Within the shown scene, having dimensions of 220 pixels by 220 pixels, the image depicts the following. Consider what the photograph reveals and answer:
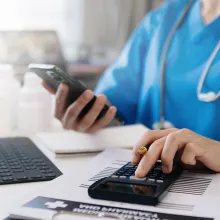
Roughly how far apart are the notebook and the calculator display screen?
0.95ft

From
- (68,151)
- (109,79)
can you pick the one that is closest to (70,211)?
(68,151)

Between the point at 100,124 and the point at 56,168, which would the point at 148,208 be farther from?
the point at 100,124

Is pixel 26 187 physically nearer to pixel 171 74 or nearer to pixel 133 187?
pixel 133 187

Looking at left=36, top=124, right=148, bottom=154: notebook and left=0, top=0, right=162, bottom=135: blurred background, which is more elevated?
left=0, top=0, right=162, bottom=135: blurred background

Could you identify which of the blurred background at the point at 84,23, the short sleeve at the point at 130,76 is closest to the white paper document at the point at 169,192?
the short sleeve at the point at 130,76

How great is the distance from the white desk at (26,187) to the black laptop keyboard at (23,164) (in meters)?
0.02

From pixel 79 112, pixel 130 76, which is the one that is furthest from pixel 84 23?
pixel 79 112

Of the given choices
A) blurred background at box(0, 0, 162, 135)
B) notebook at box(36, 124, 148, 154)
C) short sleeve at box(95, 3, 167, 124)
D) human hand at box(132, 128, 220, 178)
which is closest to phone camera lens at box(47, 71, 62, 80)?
notebook at box(36, 124, 148, 154)

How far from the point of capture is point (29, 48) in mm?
1623

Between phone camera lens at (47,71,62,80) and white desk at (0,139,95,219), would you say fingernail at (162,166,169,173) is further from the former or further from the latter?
phone camera lens at (47,71,62,80)

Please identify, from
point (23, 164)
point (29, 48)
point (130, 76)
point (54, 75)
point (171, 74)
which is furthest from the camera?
point (29, 48)

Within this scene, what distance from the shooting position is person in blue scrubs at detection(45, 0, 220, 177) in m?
1.12

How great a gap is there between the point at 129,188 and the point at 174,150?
0.13 m

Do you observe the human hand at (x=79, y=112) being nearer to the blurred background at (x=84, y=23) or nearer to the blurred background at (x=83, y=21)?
the blurred background at (x=84, y=23)
